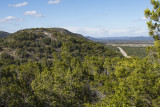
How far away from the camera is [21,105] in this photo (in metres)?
19.4

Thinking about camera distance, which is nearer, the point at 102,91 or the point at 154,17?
the point at 154,17

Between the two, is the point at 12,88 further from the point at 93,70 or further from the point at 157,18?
the point at 93,70

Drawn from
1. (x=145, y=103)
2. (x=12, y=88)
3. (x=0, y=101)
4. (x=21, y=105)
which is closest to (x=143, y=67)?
(x=145, y=103)

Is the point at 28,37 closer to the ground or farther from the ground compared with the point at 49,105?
farther from the ground

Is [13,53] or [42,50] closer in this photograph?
[13,53]

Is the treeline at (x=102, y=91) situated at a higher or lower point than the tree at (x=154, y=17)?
lower

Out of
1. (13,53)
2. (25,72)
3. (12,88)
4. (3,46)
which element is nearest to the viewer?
(12,88)

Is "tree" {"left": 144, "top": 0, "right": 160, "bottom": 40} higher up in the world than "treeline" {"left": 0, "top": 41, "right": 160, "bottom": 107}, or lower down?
higher up

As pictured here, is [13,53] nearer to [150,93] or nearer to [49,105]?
[49,105]

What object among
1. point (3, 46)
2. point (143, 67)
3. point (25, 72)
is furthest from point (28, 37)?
point (143, 67)

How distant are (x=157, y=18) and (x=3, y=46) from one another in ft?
279

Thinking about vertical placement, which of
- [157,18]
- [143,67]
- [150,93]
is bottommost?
[150,93]

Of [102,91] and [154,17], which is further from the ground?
[154,17]

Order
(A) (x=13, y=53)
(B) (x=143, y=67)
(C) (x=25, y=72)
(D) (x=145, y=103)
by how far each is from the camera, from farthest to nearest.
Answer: (A) (x=13, y=53) < (C) (x=25, y=72) < (B) (x=143, y=67) < (D) (x=145, y=103)
